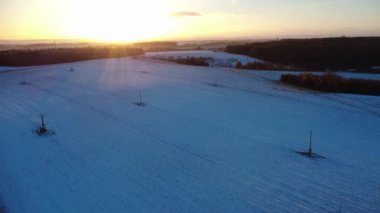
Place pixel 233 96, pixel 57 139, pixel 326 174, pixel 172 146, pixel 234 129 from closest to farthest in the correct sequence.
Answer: pixel 326 174 < pixel 172 146 < pixel 57 139 < pixel 234 129 < pixel 233 96

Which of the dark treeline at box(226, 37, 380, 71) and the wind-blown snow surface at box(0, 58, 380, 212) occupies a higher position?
the dark treeline at box(226, 37, 380, 71)

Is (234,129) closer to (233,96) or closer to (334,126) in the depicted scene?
(334,126)

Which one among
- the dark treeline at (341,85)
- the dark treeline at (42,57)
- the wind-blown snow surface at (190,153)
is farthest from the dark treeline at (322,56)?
the dark treeline at (42,57)

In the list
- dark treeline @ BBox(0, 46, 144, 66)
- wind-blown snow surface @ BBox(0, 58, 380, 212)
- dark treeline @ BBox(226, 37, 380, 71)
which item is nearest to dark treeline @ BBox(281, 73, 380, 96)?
wind-blown snow surface @ BBox(0, 58, 380, 212)

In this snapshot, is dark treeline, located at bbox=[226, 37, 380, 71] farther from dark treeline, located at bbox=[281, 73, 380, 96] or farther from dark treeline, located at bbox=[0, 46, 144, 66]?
dark treeline, located at bbox=[0, 46, 144, 66]

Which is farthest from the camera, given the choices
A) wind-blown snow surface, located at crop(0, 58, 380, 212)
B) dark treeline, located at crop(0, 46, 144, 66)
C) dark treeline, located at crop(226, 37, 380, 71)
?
dark treeline, located at crop(226, 37, 380, 71)

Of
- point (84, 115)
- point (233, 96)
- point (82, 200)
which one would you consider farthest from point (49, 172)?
point (233, 96)

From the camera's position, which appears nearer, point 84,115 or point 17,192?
point 17,192

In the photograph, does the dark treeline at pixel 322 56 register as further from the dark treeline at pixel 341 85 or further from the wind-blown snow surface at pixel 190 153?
the wind-blown snow surface at pixel 190 153
